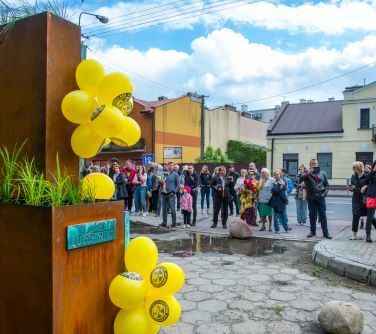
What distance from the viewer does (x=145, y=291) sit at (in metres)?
3.15

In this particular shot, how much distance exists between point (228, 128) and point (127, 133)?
40854 mm

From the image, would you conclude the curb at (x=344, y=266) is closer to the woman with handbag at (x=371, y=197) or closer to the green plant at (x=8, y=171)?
the woman with handbag at (x=371, y=197)

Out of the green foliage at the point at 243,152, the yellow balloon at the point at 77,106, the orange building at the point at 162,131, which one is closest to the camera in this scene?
the yellow balloon at the point at 77,106

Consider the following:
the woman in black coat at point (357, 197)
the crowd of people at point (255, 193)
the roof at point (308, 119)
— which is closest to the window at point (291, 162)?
the roof at point (308, 119)

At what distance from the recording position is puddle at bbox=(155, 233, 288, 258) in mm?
7719

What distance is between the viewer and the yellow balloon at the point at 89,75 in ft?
10.1

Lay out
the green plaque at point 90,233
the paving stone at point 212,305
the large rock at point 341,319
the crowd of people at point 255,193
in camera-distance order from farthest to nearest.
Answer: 1. the crowd of people at point 255,193
2. the paving stone at point 212,305
3. the large rock at point 341,319
4. the green plaque at point 90,233

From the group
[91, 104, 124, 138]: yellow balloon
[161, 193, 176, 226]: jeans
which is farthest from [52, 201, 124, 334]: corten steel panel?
[161, 193, 176, 226]: jeans

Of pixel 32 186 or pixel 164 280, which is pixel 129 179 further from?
pixel 32 186

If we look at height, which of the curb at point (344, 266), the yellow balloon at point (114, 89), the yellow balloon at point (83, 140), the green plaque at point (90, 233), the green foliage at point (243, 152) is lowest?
the curb at point (344, 266)

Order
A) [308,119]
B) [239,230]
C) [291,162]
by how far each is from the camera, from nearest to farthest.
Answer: [239,230] < [291,162] < [308,119]

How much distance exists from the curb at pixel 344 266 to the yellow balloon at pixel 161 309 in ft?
11.9

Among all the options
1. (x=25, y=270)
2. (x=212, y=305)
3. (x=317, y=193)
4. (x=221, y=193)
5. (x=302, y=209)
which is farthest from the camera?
(x=302, y=209)

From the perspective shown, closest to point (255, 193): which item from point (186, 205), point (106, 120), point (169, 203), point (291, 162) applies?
point (186, 205)
